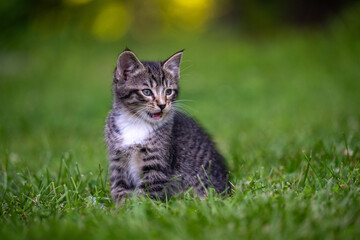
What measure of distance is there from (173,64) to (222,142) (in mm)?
2202

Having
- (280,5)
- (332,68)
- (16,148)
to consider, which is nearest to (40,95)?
(16,148)

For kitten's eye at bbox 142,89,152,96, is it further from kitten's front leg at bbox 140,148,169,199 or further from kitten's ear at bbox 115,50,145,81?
kitten's front leg at bbox 140,148,169,199

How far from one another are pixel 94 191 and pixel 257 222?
1784 millimetres

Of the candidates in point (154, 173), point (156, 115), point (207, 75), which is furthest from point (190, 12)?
point (154, 173)

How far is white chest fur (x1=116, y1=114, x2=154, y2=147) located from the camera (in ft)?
11.0

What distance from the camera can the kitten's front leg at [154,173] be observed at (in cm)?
326

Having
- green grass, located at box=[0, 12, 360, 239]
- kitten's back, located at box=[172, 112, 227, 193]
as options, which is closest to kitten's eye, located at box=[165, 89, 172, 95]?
kitten's back, located at box=[172, 112, 227, 193]

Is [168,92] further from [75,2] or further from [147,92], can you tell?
[75,2]

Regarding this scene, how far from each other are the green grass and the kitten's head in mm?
808

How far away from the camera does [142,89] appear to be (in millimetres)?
3480

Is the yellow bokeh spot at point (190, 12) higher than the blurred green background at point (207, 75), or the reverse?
the yellow bokeh spot at point (190, 12)

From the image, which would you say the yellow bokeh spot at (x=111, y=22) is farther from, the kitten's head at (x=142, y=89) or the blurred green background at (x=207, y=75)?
the kitten's head at (x=142, y=89)

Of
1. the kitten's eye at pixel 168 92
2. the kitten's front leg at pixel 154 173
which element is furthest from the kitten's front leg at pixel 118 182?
the kitten's eye at pixel 168 92

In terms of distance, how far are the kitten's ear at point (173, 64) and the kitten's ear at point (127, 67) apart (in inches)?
→ 11.1
